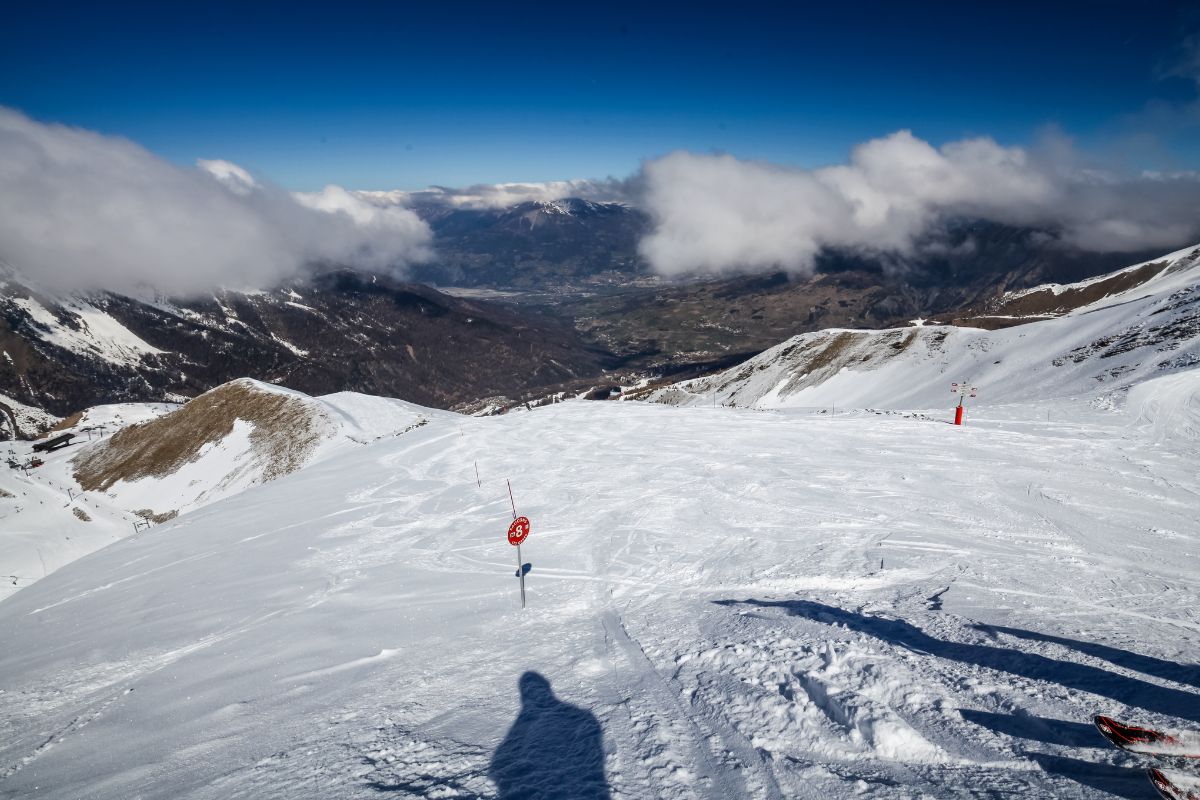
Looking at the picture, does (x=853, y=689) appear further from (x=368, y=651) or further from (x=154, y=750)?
(x=154, y=750)

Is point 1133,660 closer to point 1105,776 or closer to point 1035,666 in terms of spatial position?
point 1035,666

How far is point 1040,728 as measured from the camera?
5.52 metres

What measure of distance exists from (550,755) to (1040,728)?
16.6 ft

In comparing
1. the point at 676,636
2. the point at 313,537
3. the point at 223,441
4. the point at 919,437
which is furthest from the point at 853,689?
the point at 223,441

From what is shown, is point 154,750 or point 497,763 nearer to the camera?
point 497,763

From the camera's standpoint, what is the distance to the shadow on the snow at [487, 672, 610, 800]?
5.35 metres

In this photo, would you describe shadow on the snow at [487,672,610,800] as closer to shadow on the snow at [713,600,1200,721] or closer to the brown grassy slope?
shadow on the snow at [713,600,1200,721]

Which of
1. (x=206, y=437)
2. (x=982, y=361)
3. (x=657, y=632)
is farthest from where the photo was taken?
(x=206, y=437)

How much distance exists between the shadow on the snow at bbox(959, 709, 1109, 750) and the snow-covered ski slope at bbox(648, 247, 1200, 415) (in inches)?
1248

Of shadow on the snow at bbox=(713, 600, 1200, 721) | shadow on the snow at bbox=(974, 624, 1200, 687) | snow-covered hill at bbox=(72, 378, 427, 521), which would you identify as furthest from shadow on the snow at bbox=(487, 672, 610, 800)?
snow-covered hill at bbox=(72, 378, 427, 521)

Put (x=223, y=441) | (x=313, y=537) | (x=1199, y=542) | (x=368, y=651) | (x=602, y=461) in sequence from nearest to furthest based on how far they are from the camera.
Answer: (x=368, y=651) → (x=1199, y=542) → (x=313, y=537) → (x=602, y=461) → (x=223, y=441)

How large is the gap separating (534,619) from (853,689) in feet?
19.7

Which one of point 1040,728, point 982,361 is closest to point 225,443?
point 1040,728

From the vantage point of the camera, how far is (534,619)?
1058 centimetres
